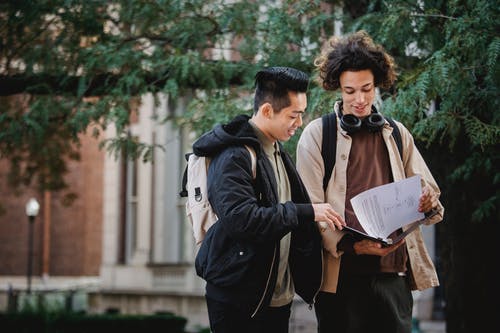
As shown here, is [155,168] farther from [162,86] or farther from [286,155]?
[286,155]

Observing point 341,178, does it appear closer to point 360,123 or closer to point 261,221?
point 360,123

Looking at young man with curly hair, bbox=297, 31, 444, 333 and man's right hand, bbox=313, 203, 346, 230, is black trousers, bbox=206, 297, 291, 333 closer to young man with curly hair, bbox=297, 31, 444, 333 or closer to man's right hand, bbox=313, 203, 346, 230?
young man with curly hair, bbox=297, 31, 444, 333

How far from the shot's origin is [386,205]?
4.51 metres

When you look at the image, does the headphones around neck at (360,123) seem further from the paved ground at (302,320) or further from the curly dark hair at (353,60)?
the paved ground at (302,320)

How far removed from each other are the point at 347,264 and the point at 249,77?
4326 mm

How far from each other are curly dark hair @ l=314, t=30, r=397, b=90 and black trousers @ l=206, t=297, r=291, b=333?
4.13 ft

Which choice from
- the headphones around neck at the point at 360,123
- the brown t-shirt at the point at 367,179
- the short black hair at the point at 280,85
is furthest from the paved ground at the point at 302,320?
the short black hair at the point at 280,85

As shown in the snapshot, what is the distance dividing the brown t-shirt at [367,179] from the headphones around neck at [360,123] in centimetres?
5

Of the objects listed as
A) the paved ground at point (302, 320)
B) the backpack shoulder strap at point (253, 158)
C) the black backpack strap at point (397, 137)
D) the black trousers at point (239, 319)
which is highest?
the black backpack strap at point (397, 137)

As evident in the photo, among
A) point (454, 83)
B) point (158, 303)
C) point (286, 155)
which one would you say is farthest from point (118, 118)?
point (158, 303)

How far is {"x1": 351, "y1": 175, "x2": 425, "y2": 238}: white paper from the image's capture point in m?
4.47

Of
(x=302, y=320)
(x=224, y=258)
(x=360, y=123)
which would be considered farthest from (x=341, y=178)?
(x=302, y=320)

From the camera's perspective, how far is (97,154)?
36.9 metres

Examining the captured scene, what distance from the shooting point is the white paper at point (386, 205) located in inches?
176
